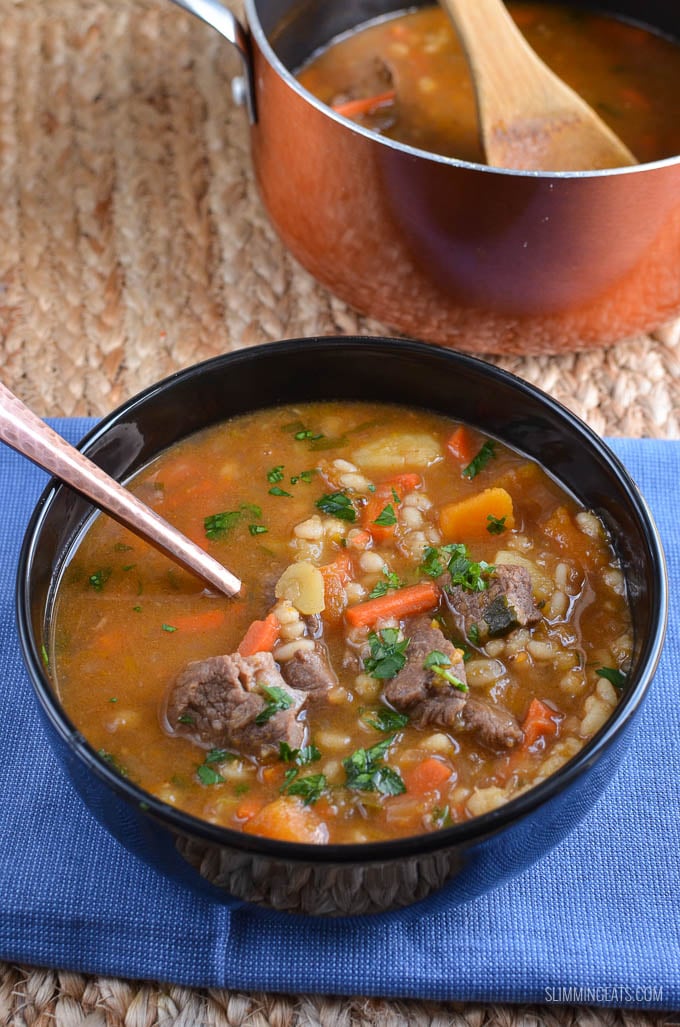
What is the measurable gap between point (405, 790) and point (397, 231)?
6.03 feet

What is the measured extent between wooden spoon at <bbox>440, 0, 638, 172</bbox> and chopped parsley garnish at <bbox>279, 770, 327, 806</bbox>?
2.35 metres

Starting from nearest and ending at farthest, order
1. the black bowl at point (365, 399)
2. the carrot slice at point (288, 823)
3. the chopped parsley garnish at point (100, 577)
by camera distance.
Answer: the black bowl at point (365, 399), the carrot slice at point (288, 823), the chopped parsley garnish at point (100, 577)

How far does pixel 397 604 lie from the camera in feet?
9.23

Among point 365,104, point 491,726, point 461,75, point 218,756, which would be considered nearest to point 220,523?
point 218,756

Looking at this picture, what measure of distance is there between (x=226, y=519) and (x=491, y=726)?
0.93 meters

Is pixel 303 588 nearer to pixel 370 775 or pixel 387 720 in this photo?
pixel 387 720

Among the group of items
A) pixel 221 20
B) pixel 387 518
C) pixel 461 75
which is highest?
pixel 221 20

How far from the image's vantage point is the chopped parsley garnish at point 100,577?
9.61ft

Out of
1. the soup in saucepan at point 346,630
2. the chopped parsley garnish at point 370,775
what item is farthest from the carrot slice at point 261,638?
the chopped parsley garnish at point 370,775

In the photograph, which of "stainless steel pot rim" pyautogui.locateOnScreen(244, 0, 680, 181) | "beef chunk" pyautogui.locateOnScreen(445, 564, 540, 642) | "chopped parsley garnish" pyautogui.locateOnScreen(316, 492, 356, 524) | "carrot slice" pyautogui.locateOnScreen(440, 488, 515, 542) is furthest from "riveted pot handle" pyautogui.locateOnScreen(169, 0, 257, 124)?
"beef chunk" pyautogui.locateOnScreen(445, 564, 540, 642)

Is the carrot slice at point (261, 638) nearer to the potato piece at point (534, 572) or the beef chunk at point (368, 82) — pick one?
the potato piece at point (534, 572)

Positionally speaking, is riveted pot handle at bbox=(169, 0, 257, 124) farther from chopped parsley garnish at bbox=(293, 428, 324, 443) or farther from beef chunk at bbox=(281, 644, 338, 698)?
beef chunk at bbox=(281, 644, 338, 698)

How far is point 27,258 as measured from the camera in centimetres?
429

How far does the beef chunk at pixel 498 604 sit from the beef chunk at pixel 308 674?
359 millimetres
